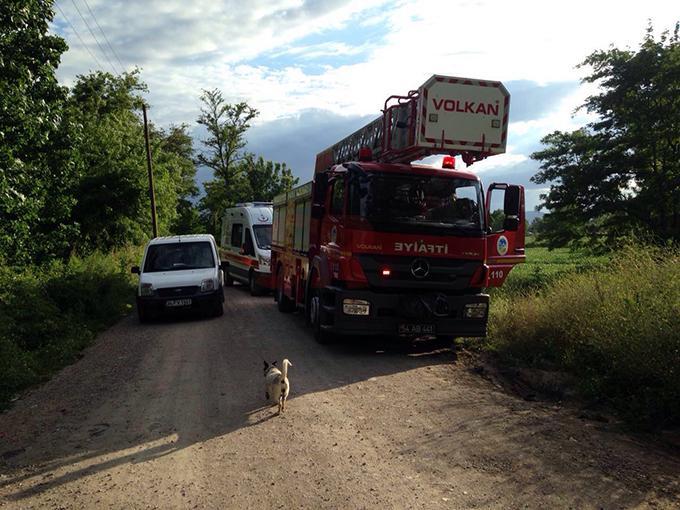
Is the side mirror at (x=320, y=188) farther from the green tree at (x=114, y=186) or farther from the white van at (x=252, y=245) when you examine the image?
the green tree at (x=114, y=186)

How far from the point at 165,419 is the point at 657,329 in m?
5.15

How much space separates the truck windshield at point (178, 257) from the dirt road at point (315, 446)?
5.14 metres

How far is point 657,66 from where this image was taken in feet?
58.3

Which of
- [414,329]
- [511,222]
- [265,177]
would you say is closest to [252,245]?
[414,329]

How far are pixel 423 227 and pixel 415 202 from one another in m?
0.45

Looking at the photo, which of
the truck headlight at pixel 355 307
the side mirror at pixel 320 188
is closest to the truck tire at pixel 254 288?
the side mirror at pixel 320 188

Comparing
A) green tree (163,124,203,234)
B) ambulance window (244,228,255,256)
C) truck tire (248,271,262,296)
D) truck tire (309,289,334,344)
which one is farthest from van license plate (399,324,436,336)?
green tree (163,124,203,234)

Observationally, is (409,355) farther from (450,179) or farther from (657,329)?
(657,329)

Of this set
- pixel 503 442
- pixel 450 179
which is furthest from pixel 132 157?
pixel 503 442

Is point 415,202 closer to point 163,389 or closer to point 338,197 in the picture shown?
point 338,197

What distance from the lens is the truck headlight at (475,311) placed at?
27.0ft

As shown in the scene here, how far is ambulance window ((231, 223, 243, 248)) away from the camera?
1882 cm

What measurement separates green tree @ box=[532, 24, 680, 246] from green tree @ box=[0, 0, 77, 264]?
1657cm

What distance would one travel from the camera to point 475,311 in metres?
8.27
